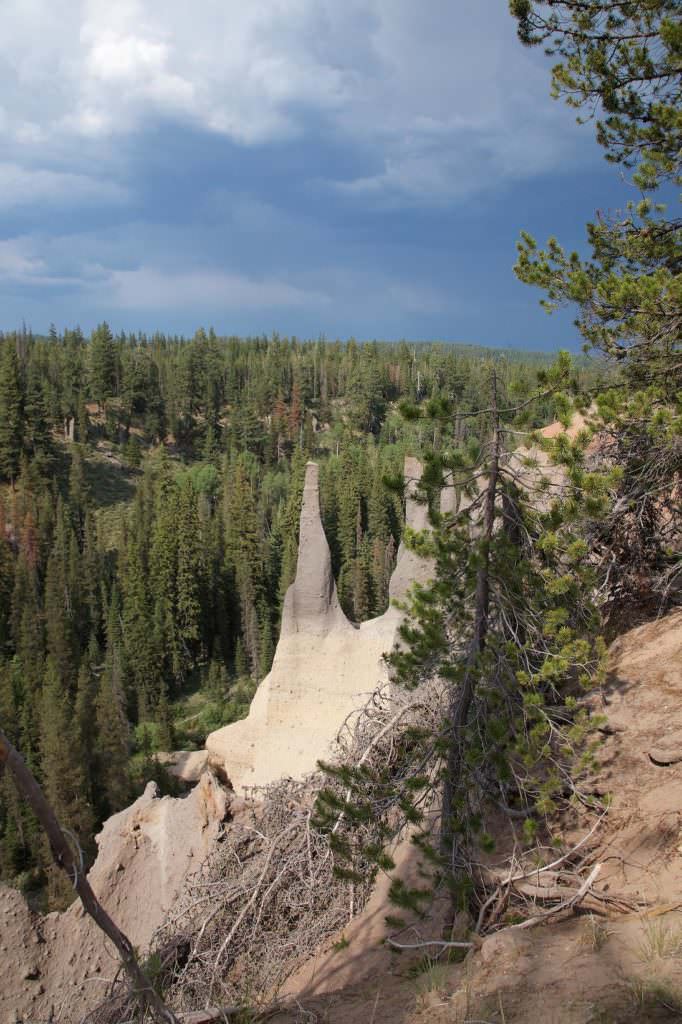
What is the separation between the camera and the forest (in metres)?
24.0

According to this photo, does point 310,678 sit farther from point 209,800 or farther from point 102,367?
point 102,367

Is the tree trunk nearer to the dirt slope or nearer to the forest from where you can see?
the forest

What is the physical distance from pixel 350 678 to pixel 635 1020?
10.6m

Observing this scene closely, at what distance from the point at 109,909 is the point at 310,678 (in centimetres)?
524

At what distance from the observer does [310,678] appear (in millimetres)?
13492

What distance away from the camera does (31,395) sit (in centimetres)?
5916

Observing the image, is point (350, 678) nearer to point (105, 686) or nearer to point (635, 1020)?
point (635, 1020)

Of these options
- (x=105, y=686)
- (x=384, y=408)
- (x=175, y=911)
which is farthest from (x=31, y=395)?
(x=175, y=911)

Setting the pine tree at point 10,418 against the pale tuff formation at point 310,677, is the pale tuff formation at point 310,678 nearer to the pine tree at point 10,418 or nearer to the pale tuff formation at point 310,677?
the pale tuff formation at point 310,677

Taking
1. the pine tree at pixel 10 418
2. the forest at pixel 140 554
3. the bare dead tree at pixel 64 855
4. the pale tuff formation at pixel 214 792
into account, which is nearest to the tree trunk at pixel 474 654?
the forest at pixel 140 554

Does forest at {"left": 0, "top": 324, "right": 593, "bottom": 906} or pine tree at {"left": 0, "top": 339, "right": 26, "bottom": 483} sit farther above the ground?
pine tree at {"left": 0, "top": 339, "right": 26, "bottom": 483}

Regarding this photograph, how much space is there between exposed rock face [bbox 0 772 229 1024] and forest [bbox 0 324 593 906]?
6.58 meters

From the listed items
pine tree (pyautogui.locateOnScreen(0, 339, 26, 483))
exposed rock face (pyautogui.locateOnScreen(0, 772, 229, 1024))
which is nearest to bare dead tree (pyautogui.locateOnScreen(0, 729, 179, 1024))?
exposed rock face (pyautogui.locateOnScreen(0, 772, 229, 1024))

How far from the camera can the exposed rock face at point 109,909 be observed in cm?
936
